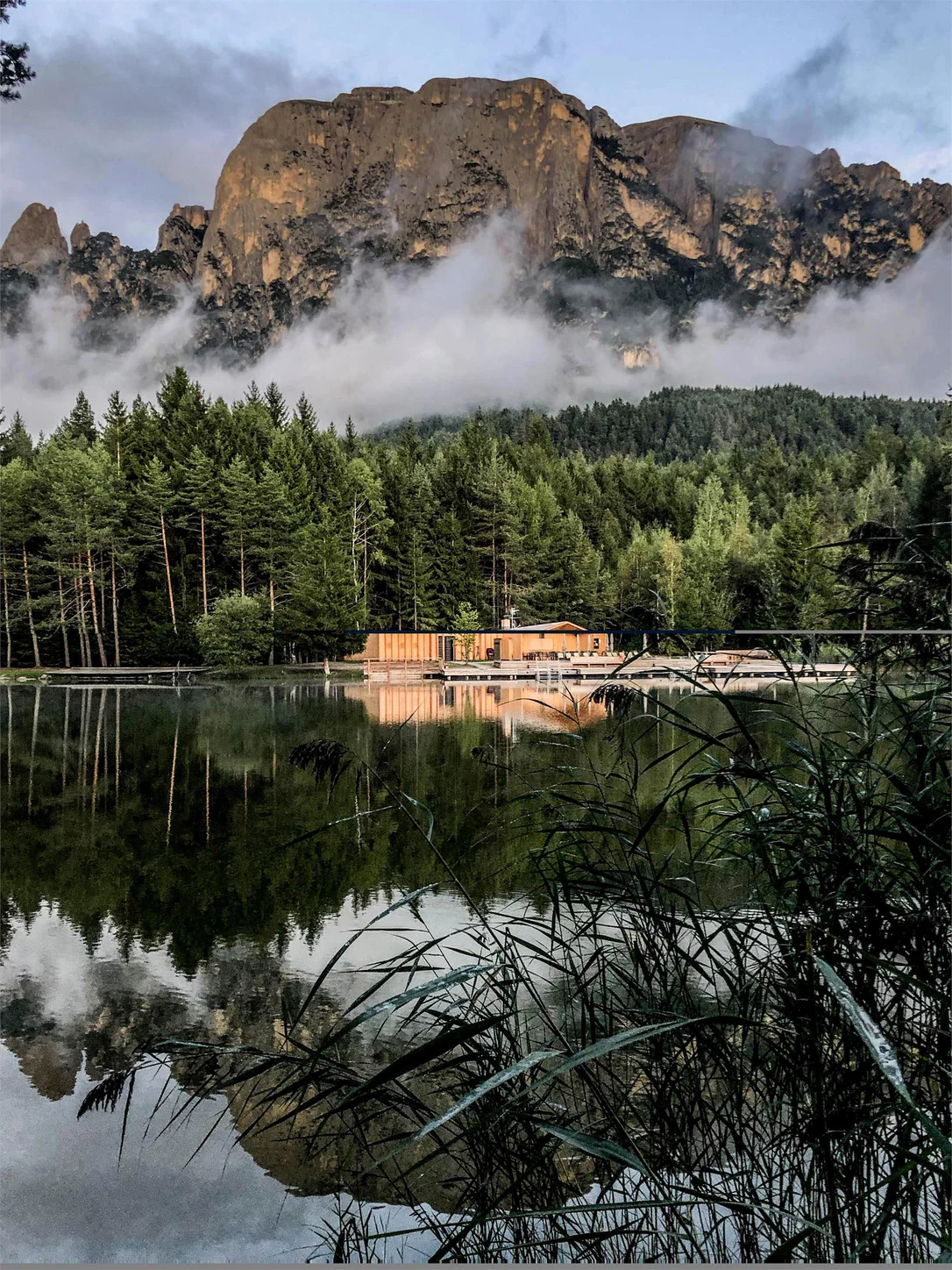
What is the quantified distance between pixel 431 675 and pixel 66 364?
1905mm

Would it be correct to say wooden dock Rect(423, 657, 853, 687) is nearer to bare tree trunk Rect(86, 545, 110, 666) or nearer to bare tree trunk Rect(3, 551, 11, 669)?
bare tree trunk Rect(86, 545, 110, 666)

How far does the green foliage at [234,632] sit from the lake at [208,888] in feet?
0.43

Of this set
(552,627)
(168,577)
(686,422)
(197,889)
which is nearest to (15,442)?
(168,577)

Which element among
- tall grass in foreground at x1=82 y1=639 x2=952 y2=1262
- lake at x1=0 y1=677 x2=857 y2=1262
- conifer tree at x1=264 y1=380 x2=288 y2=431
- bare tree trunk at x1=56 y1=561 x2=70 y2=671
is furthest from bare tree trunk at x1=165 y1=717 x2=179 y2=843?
tall grass in foreground at x1=82 y1=639 x2=952 y2=1262

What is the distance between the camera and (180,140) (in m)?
3.65

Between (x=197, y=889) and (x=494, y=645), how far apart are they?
1.49 meters

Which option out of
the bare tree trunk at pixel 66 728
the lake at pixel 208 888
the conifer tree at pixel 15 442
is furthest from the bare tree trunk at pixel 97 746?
the conifer tree at pixel 15 442

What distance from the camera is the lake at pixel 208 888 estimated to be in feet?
6.46

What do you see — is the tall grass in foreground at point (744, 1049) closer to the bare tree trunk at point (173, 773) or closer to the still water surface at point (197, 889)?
the still water surface at point (197, 889)

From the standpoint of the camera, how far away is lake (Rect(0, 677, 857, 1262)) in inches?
77.5

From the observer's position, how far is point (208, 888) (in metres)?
3.20

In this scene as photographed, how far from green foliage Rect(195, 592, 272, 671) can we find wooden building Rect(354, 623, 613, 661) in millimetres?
407

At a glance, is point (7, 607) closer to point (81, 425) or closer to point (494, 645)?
point (81, 425)

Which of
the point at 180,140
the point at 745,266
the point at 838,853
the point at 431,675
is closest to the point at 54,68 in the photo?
the point at 180,140
